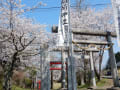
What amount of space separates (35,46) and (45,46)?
374 centimetres

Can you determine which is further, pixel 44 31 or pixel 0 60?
pixel 44 31

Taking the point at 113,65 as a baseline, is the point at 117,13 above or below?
above

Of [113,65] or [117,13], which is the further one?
[113,65]

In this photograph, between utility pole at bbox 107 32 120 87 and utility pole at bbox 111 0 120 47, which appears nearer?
utility pole at bbox 111 0 120 47

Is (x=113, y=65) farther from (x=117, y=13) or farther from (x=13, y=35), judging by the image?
(x=13, y=35)

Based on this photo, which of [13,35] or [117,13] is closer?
[117,13]

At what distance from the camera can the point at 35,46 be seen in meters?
9.83

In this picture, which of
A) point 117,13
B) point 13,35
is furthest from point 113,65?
point 13,35

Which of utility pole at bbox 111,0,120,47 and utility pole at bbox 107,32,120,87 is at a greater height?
utility pole at bbox 111,0,120,47

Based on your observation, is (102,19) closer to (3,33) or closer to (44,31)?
(44,31)

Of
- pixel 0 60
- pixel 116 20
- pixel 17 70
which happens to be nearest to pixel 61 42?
pixel 116 20

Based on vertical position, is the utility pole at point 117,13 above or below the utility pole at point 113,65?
above

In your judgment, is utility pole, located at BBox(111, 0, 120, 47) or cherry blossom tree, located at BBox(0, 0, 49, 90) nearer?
utility pole, located at BBox(111, 0, 120, 47)

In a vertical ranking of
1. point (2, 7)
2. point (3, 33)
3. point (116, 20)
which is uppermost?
point (2, 7)
